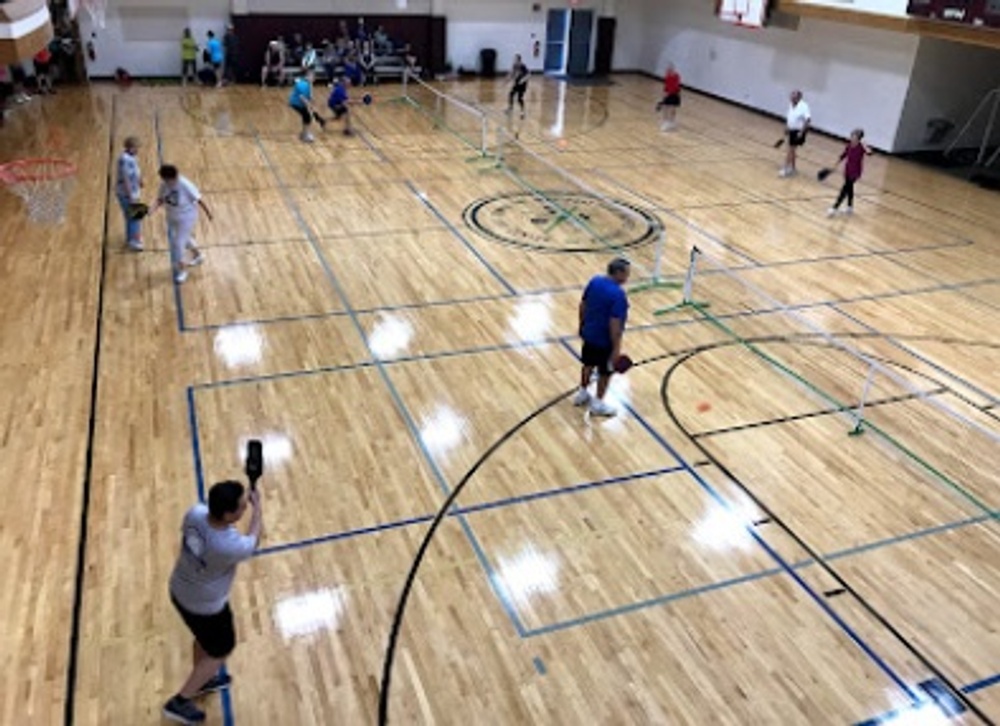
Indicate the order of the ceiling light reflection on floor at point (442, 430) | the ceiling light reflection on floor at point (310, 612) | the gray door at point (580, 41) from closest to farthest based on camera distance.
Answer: the ceiling light reflection on floor at point (310, 612)
the ceiling light reflection on floor at point (442, 430)
the gray door at point (580, 41)

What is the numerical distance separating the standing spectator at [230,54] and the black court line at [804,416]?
21.2 m

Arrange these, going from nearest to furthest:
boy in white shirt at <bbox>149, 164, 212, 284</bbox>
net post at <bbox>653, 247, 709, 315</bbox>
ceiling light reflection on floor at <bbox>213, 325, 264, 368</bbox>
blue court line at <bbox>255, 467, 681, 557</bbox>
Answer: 1. blue court line at <bbox>255, 467, 681, 557</bbox>
2. ceiling light reflection on floor at <bbox>213, 325, 264, 368</bbox>
3. boy in white shirt at <bbox>149, 164, 212, 284</bbox>
4. net post at <bbox>653, 247, 709, 315</bbox>

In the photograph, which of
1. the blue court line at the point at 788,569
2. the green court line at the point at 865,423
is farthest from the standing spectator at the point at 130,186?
the green court line at the point at 865,423

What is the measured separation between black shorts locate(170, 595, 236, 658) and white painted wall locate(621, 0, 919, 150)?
66.4 feet

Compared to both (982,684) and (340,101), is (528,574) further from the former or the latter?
(340,101)

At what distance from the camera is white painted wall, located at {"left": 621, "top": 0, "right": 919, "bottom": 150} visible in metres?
20.5

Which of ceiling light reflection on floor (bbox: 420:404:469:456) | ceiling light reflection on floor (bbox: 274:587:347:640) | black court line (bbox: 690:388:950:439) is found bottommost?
black court line (bbox: 690:388:950:439)

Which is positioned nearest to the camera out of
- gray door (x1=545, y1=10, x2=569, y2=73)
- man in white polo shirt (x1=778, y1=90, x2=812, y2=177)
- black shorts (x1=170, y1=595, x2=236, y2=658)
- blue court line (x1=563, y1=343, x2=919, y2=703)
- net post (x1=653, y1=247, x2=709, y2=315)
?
black shorts (x1=170, y1=595, x2=236, y2=658)

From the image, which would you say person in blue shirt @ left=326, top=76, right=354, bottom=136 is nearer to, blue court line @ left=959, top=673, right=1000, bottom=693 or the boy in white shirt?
the boy in white shirt

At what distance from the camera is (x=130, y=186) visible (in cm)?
1191

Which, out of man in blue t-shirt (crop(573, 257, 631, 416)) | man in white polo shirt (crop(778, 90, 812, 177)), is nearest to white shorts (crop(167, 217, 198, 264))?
man in blue t-shirt (crop(573, 257, 631, 416))

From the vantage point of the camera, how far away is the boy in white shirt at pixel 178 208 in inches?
423

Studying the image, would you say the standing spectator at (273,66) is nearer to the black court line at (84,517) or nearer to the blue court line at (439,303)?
the blue court line at (439,303)

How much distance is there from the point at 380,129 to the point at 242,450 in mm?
14139
